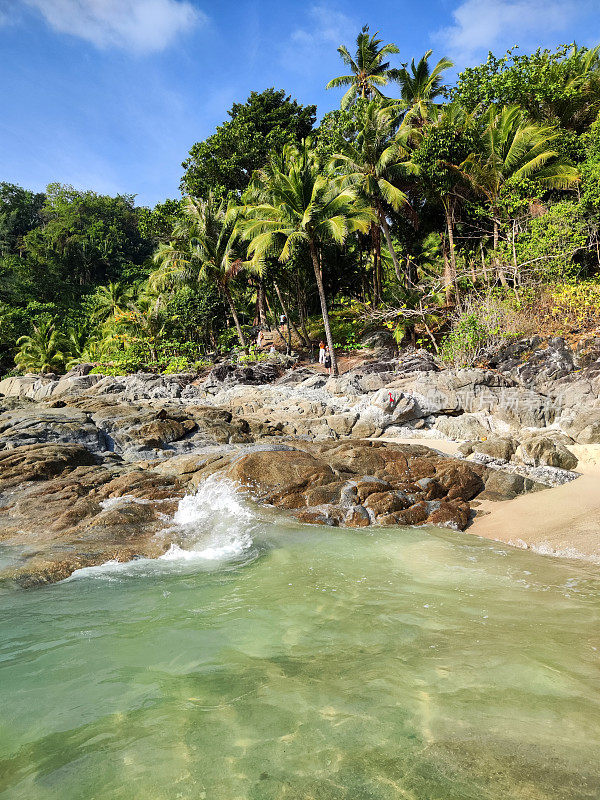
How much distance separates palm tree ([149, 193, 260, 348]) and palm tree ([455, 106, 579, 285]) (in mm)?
11792

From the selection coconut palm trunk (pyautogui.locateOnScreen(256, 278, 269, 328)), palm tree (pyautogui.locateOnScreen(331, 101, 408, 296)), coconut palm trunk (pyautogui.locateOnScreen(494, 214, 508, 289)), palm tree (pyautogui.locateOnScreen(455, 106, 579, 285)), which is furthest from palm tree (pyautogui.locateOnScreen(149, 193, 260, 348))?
coconut palm trunk (pyautogui.locateOnScreen(494, 214, 508, 289))

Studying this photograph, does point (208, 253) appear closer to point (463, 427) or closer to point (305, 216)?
point (305, 216)

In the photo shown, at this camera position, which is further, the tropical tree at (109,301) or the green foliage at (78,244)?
the green foliage at (78,244)

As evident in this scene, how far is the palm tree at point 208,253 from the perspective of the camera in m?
24.0

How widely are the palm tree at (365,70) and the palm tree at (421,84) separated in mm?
3289

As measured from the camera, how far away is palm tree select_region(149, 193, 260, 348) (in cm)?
2397

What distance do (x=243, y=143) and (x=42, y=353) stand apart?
19804mm

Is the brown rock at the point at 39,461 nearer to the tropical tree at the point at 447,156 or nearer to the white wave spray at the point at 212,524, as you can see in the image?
the white wave spray at the point at 212,524

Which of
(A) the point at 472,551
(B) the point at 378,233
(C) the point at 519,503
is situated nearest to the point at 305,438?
(C) the point at 519,503

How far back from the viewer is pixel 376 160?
2120cm

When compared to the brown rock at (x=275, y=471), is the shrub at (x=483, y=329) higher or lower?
higher

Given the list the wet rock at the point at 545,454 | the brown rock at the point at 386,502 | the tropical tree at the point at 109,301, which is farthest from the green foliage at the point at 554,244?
the tropical tree at the point at 109,301

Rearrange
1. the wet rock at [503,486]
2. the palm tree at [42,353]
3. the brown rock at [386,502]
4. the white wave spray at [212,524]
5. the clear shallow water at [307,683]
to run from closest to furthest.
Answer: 1. the clear shallow water at [307,683]
2. the white wave spray at [212,524]
3. the brown rock at [386,502]
4. the wet rock at [503,486]
5. the palm tree at [42,353]

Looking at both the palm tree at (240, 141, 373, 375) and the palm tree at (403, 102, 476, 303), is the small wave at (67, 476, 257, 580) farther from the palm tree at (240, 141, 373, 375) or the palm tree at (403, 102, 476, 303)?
the palm tree at (403, 102, 476, 303)
